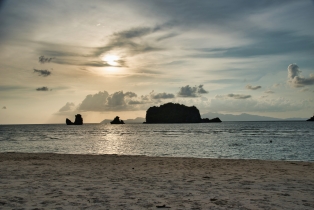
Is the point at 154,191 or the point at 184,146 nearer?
the point at 154,191

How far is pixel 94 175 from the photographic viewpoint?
13.0 m

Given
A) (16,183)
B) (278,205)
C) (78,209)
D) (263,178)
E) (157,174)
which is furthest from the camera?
(157,174)

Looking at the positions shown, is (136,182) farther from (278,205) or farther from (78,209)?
(278,205)

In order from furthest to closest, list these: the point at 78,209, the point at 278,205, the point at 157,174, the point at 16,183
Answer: the point at 157,174
the point at 16,183
the point at 278,205
the point at 78,209

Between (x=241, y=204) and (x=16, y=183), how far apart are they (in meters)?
8.79

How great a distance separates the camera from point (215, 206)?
7.52m

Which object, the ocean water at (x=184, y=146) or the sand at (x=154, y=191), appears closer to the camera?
the sand at (x=154, y=191)

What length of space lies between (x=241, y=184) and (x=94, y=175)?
23.1 ft

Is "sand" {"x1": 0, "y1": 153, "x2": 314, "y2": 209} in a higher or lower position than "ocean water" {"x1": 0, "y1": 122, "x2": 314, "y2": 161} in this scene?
higher

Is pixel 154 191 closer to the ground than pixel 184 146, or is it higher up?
higher up

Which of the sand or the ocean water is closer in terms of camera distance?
the sand

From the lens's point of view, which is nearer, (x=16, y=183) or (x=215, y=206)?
(x=215, y=206)

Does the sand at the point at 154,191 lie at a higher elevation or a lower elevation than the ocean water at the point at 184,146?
higher

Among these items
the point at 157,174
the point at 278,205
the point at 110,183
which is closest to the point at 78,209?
the point at 110,183
